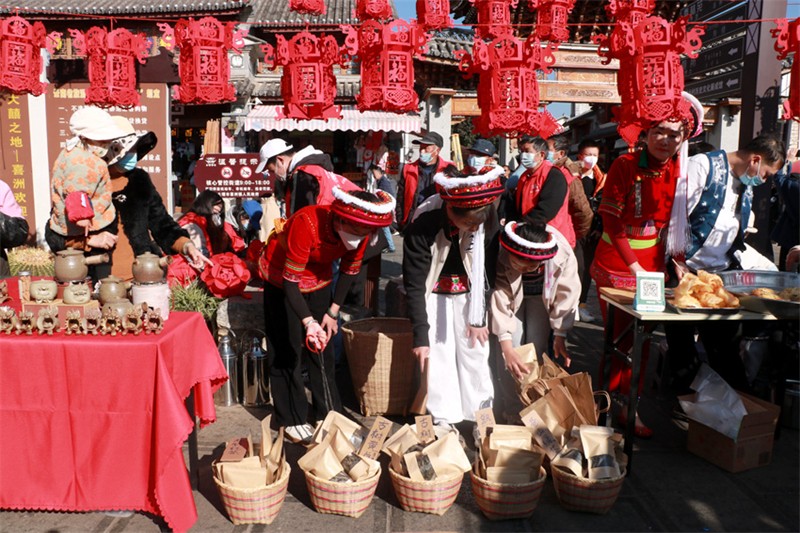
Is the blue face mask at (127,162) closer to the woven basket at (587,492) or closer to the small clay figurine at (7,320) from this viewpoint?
the small clay figurine at (7,320)

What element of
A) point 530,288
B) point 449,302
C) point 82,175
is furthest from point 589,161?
point 82,175

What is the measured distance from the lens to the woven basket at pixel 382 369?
13.2ft

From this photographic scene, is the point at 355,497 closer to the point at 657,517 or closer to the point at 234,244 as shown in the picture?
the point at 657,517

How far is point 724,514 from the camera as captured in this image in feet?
9.77

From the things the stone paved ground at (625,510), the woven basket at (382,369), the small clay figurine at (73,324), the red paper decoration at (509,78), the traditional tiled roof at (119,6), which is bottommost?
the stone paved ground at (625,510)

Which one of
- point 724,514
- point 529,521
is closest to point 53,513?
point 529,521

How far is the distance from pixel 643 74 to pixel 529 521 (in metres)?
3.64

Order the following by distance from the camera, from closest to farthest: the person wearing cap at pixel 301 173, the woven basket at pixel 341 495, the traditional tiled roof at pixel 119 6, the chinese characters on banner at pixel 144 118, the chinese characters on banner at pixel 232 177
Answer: the woven basket at pixel 341 495
the person wearing cap at pixel 301 173
the chinese characters on banner at pixel 232 177
the chinese characters on banner at pixel 144 118
the traditional tiled roof at pixel 119 6

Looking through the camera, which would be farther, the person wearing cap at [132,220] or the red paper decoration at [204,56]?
the red paper decoration at [204,56]

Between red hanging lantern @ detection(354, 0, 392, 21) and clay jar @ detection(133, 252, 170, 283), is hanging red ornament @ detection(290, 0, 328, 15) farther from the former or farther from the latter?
clay jar @ detection(133, 252, 170, 283)

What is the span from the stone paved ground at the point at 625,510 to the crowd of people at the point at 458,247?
1.63 feet

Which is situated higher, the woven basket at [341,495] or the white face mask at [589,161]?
the white face mask at [589,161]

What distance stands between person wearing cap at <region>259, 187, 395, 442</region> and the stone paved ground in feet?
1.03

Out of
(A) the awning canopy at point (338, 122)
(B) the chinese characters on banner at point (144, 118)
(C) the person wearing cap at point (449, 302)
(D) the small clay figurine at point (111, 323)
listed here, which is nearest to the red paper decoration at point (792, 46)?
(C) the person wearing cap at point (449, 302)
